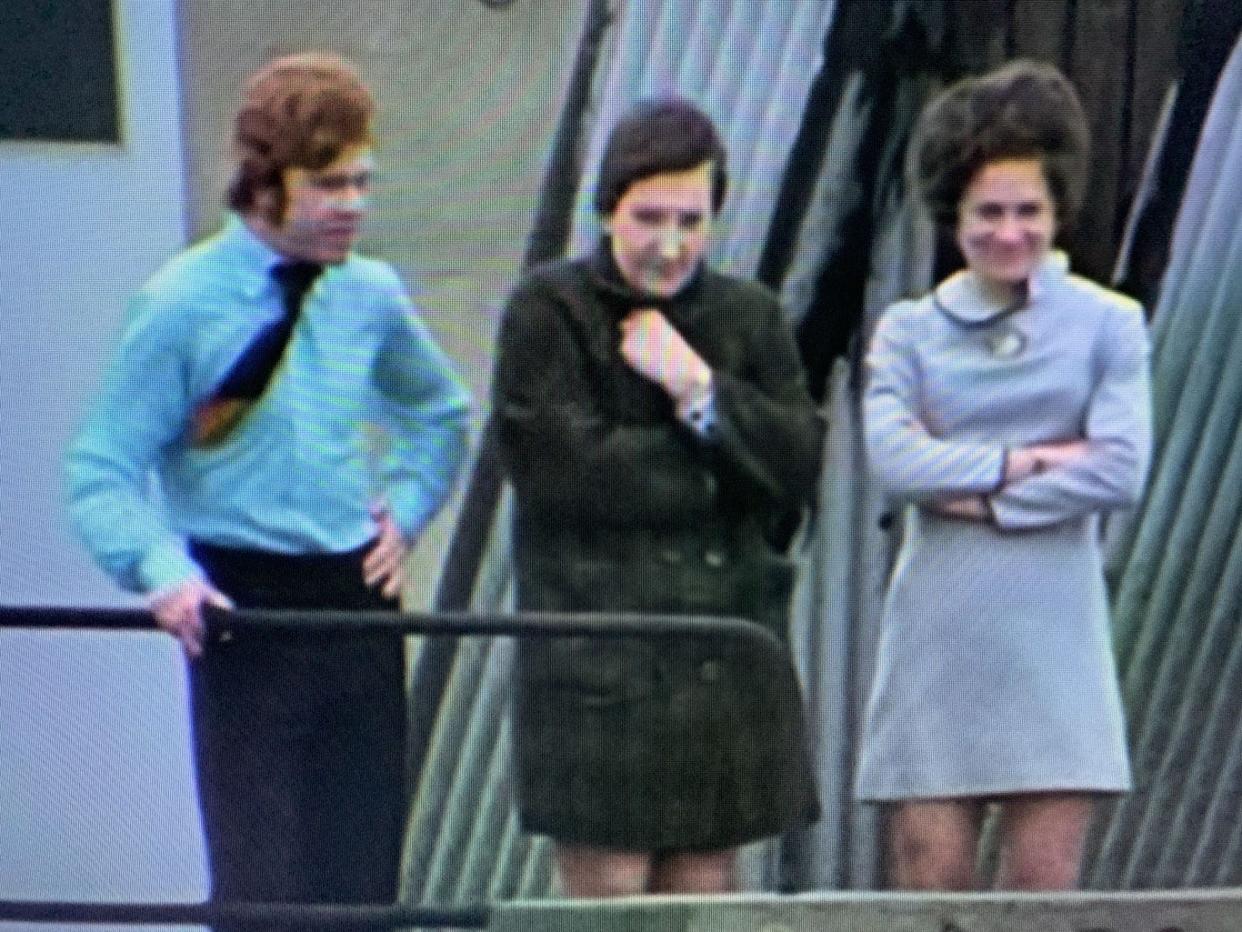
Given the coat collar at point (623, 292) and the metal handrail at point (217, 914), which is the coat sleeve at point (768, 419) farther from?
the metal handrail at point (217, 914)

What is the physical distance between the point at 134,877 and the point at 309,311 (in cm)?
87

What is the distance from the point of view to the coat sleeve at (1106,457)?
3691mm

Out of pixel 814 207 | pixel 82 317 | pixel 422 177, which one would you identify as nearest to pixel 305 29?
pixel 422 177

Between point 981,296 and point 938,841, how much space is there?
2.45 ft

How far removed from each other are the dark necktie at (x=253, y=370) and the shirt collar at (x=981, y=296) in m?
0.87

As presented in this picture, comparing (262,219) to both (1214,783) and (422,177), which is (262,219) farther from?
(1214,783)

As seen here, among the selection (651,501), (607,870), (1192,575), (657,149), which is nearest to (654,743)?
(607,870)

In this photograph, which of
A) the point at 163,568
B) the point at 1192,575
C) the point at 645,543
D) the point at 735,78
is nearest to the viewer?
the point at 163,568

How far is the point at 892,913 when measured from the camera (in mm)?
3879

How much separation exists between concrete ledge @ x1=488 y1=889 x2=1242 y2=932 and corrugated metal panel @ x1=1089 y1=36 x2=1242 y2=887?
144 millimetres

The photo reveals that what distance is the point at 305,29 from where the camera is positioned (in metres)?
3.74

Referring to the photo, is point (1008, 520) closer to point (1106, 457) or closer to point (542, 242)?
point (1106, 457)

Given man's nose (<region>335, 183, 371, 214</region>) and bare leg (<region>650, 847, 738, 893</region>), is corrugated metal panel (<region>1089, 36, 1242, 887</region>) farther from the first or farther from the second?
man's nose (<region>335, 183, 371, 214</region>)

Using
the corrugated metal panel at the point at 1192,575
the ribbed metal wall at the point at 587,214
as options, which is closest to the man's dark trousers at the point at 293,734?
the ribbed metal wall at the point at 587,214
